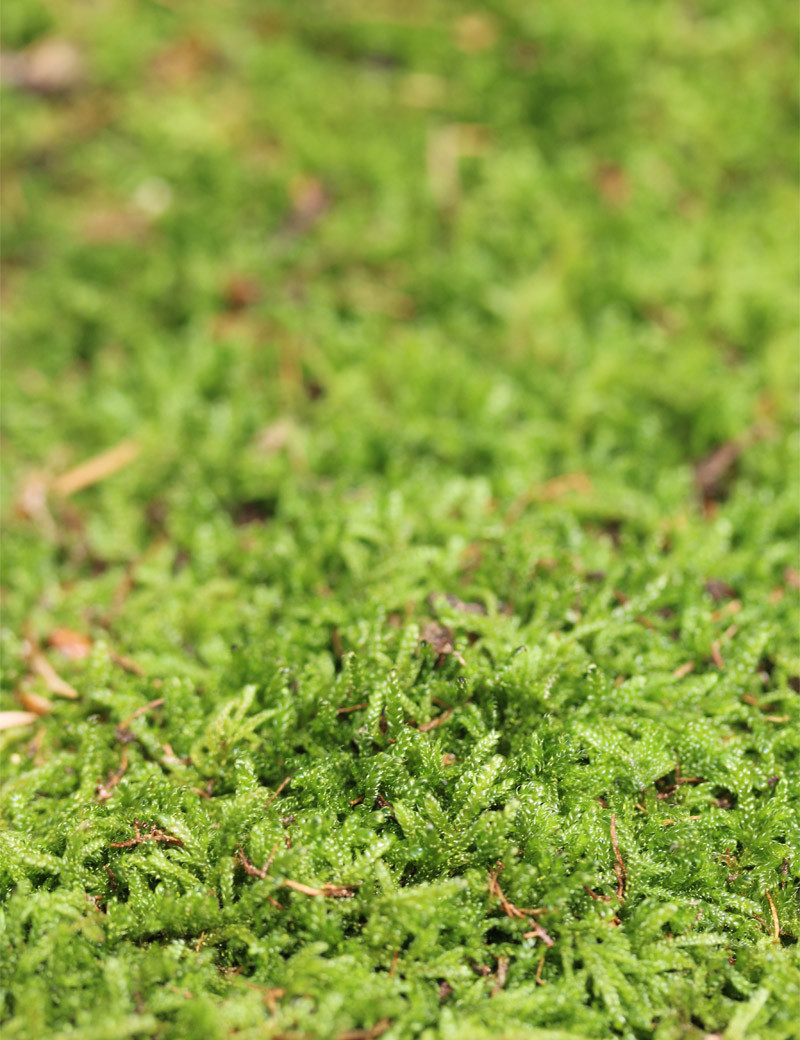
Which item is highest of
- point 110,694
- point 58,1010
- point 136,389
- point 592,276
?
point 592,276

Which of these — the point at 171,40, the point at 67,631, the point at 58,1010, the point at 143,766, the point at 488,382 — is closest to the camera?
the point at 58,1010

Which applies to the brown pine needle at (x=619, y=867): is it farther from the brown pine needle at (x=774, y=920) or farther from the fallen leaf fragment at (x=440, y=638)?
the fallen leaf fragment at (x=440, y=638)

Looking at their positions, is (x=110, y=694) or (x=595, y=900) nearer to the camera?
(x=595, y=900)

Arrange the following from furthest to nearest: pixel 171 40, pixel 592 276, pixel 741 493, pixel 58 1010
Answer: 1. pixel 171 40
2. pixel 592 276
3. pixel 741 493
4. pixel 58 1010

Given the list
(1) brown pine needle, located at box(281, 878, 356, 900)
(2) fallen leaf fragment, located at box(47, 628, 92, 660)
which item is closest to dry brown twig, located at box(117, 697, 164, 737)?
(2) fallen leaf fragment, located at box(47, 628, 92, 660)

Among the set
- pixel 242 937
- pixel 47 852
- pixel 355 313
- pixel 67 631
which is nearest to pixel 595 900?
pixel 242 937

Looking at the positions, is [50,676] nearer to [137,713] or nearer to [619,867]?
[137,713]

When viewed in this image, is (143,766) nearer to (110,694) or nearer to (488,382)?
(110,694)

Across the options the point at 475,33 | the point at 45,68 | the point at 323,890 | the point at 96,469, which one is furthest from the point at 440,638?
the point at 45,68
